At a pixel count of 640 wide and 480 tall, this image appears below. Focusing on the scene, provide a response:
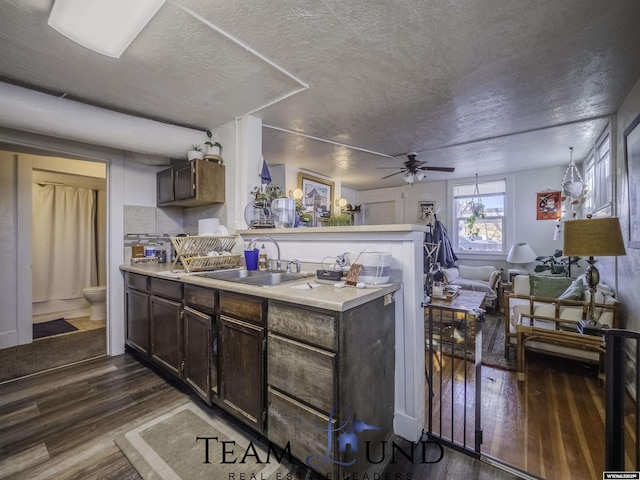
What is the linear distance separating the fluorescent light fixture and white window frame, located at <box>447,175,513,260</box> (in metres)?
5.85

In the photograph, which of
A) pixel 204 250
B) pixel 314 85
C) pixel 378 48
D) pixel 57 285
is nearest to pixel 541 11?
pixel 378 48

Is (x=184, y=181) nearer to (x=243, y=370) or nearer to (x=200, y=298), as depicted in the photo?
(x=200, y=298)

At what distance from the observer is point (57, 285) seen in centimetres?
437

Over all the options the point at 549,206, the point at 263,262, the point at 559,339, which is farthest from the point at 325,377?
the point at 549,206

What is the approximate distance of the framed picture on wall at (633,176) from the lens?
2.14 m

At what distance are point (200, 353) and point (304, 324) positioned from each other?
3.25 feet

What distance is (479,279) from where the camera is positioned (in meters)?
5.27

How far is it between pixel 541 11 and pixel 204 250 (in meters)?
2.68

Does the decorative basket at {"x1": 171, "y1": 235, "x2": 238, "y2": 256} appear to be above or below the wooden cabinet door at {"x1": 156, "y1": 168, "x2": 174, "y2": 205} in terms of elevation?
below

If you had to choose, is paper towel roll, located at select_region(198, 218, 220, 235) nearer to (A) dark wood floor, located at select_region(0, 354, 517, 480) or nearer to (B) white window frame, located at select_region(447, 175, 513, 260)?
(A) dark wood floor, located at select_region(0, 354, 517, 480)

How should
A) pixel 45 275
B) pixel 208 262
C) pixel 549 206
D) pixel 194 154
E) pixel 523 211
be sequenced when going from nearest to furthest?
pixel 208 262
pixel 194 154
pixel 45 275
pixel 549 206
pixel 523 211

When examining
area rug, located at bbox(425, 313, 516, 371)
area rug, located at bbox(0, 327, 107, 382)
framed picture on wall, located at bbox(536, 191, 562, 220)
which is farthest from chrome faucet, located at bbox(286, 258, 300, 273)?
framed picture on wall, located at bbox(536, 191, 562, 220)

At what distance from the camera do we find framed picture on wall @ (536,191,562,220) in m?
4.91

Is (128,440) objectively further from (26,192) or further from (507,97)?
(507,97)
